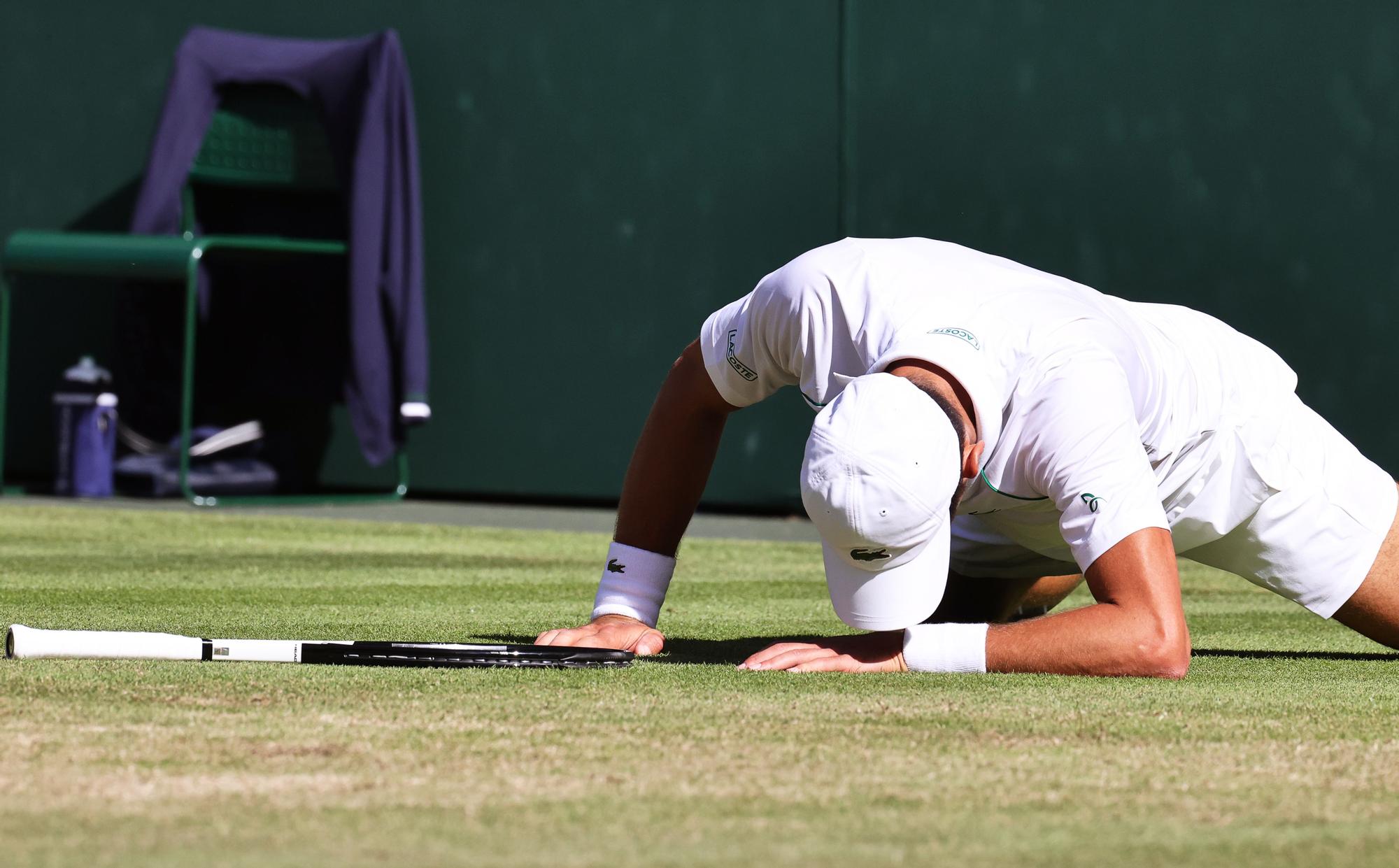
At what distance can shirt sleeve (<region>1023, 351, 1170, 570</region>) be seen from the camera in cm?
319

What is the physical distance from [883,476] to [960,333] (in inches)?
15.5

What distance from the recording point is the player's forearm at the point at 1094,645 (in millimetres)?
3332

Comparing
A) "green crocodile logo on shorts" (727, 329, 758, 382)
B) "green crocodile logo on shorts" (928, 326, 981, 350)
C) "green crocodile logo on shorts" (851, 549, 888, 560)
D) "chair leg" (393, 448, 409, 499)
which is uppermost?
"green crocodile logo on shorts" (928, 326, 981, 350)

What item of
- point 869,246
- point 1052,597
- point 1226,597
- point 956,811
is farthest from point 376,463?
point 956,811

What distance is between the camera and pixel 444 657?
354 centimetres

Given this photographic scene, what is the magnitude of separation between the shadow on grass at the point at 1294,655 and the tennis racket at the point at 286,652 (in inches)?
56.6

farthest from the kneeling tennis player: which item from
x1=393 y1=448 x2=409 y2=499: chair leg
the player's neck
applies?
x1=393 y1=448 x2=409 y2=499: chair leg

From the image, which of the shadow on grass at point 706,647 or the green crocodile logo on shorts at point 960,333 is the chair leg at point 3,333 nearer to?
the shadow on grass at point 706,647

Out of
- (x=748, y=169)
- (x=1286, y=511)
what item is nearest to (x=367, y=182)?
(x=748, y=169)

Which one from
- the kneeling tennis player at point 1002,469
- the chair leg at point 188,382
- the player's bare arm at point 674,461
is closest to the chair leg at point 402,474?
the chair leg at point 188,382

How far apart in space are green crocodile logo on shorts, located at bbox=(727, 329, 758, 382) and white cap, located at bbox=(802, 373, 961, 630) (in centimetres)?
58

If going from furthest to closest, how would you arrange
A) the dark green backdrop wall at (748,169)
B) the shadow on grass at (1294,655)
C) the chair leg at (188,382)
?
the chair leg at (188,382) < the dark green backdrop wall at (748,169) < the shadow on grass at (1294,655)

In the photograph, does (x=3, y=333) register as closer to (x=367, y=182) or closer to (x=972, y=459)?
(x=367, y=182)

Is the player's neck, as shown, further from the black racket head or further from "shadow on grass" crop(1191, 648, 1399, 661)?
"shadow on grass" crop(1191, 648, 1399, 661)
